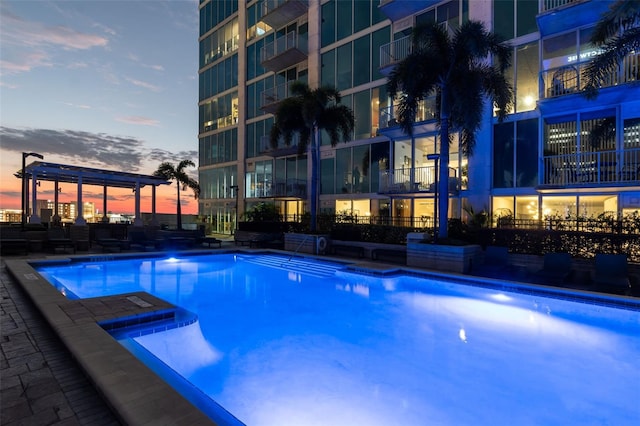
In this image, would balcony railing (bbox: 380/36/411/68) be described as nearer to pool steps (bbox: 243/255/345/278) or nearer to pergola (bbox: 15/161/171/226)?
pool steps (bbox: 243/255/345/278)

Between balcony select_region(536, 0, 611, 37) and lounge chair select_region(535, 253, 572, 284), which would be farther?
balcony select_region(536, 0, 611, 37)

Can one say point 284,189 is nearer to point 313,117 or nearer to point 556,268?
point 313,117

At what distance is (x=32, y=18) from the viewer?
13.0 metres

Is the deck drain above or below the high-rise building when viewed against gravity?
below

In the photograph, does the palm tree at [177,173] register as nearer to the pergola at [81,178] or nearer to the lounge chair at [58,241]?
the pergola at [81,178]

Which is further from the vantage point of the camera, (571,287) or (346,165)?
(346,165)

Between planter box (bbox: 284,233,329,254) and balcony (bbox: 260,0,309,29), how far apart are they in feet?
54.0

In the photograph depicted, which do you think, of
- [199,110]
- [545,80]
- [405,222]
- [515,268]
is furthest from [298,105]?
[199,110]

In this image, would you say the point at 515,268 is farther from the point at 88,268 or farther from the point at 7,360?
the point at 88,268

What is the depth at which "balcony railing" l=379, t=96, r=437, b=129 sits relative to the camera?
640 inches

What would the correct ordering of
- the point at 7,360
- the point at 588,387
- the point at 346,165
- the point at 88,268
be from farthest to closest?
the point at 346,165, the point at 88,268, the point at 588,387, the point at 7,360

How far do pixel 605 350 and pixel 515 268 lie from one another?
551cm

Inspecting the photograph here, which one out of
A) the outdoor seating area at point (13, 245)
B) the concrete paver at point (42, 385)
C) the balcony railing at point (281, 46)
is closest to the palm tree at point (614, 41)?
the concrete paver at point (42, 385)

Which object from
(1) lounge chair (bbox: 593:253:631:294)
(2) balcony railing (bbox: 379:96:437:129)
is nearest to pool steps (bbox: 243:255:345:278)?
(1) lounge chair (bbox: 593:253:631:294)
